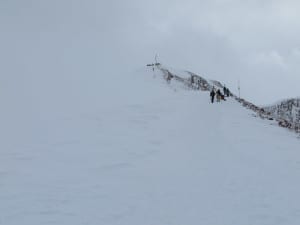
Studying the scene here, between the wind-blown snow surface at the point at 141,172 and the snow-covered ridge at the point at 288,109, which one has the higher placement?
the snow-covered ridge at the point at 288,109

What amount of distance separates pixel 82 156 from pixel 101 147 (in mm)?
2019

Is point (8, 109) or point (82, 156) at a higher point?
point (8, 109)

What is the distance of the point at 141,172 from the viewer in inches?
657

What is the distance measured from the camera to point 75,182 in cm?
1476

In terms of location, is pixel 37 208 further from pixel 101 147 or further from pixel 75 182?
pixel 101 147

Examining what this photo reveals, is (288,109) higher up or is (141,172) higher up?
(288,109)

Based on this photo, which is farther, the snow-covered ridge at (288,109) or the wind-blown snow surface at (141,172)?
the snow-covered ridge at (288,109)

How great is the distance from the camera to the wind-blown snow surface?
1220cm

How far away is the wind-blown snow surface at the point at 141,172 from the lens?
1220cm

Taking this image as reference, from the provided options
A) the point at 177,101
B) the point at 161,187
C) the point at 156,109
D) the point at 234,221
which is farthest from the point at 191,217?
the point at 177,101

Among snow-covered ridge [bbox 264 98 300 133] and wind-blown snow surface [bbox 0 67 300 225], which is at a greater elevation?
snow-covered ridge [bbox 264 98 300 133]

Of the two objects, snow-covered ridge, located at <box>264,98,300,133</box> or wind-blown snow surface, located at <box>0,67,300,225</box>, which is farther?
snow-covered ridge, located at <box>264,98,300,133</box>

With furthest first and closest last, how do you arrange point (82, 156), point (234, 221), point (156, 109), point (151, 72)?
point (151, 72)
point (156, 109)
point (82, 156)
point (234, 221)

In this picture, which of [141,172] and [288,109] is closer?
[141,172]
